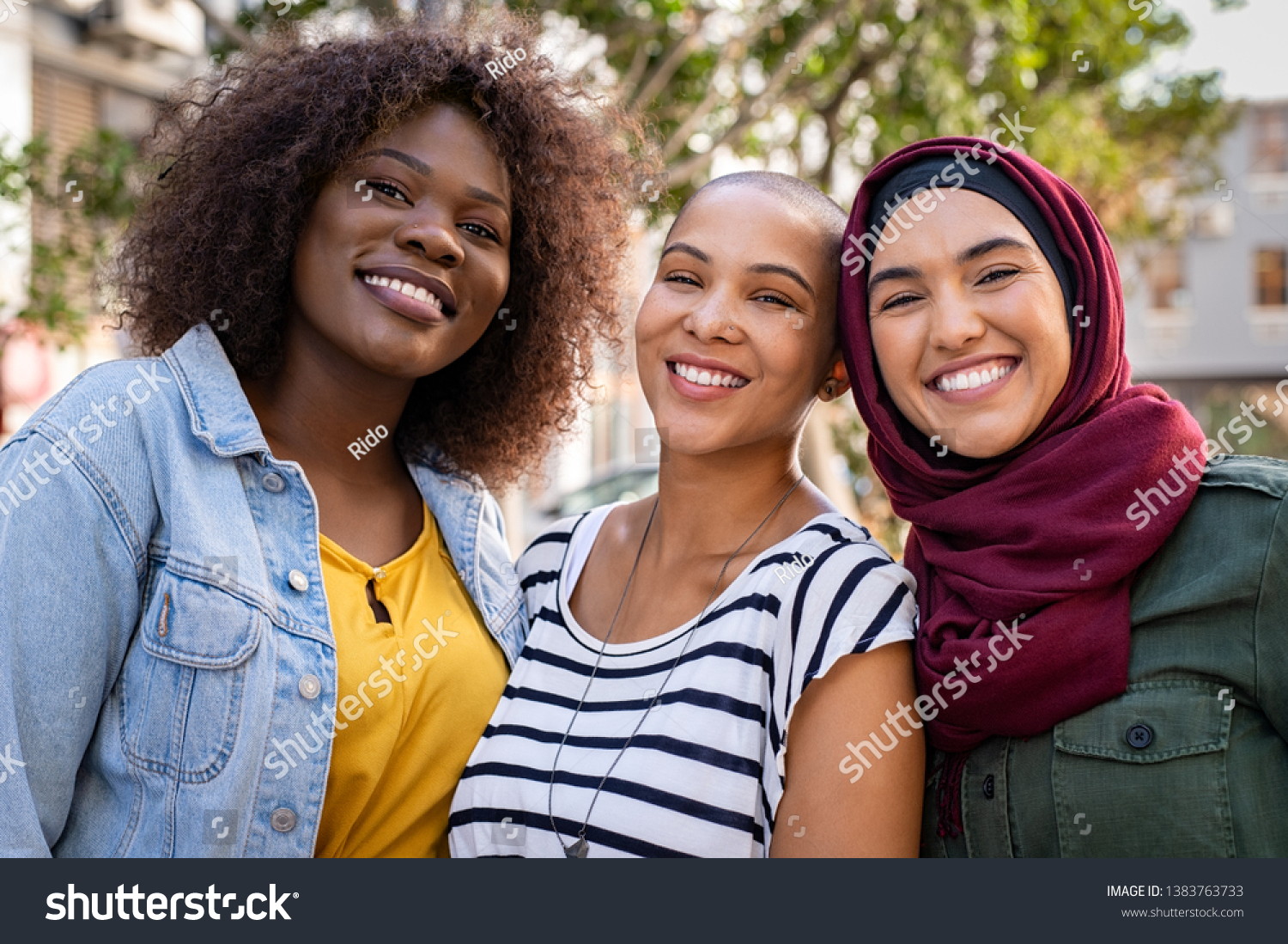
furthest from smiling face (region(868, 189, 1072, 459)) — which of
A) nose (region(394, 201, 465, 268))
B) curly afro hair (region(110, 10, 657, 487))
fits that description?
curly afro hair (region(110, 10, 657, 487))

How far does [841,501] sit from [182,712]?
7.22 meters

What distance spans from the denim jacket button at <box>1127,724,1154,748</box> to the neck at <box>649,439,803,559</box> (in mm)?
888

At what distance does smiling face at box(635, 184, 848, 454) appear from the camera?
255cm

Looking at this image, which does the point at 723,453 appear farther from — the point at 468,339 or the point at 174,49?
the point at 174,49

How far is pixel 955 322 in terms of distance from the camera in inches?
89.1

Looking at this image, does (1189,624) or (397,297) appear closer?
(1189,624)

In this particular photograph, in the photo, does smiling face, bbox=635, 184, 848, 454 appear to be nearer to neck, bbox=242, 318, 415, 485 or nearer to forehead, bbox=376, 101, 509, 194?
forehead, bbox=376, 101, 509, 194

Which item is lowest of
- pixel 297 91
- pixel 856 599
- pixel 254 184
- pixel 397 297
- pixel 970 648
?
pixel 970 648

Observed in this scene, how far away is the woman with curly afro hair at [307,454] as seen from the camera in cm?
220

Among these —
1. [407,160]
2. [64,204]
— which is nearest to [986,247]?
[407,160]

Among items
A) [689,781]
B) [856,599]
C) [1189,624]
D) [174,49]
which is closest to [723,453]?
[856,599]

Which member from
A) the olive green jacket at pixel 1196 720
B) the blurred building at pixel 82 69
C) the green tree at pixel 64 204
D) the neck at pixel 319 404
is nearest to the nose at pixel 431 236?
the neck at pixel 319 404

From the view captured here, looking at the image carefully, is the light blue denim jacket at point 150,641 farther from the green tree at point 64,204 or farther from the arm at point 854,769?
the green tree at point 64,204

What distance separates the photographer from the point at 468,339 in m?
Result: 2.89
